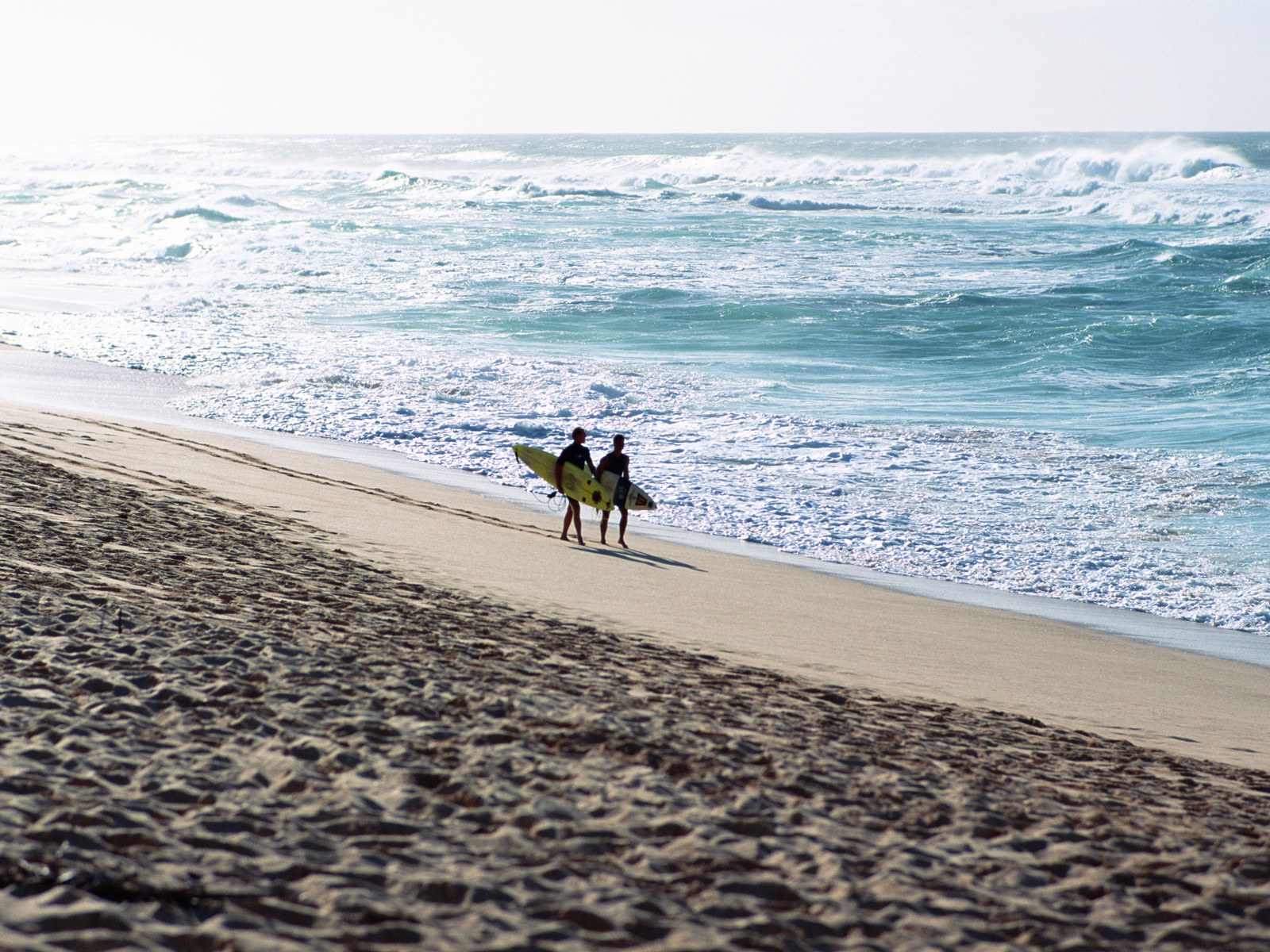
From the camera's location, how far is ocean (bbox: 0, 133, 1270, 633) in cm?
1259

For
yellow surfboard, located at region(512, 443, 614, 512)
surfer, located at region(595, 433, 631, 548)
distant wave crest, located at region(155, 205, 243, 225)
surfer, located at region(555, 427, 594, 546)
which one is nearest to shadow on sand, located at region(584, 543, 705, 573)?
surfer, located at region(555, 427, 594, 546)

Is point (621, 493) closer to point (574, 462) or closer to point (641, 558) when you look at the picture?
point (574, 462)

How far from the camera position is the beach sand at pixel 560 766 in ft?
12.2

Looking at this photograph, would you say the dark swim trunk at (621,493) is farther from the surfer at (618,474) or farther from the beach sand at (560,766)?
the beach sand at (560,766)

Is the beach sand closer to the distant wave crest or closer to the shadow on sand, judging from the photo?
the shadow on sand

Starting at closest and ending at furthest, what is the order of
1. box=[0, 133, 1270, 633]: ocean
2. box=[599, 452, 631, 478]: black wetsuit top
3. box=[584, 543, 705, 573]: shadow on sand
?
1. box=[584, 543, 705, 573]: shadow on sand
2. box=[599, 452, 631, 478]: black wetsuit top
3. box=[0, 133, 1270, 633]: ocean

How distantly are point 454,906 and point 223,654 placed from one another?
274 cm

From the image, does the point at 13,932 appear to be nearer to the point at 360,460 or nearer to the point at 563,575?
the point at 563,575

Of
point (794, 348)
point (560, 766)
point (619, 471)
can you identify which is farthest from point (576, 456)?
point (794, 348)

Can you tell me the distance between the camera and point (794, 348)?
942 inches

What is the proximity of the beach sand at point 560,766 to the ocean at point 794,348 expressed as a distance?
3712 mm

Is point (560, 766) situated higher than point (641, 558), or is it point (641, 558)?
point (641, 558)

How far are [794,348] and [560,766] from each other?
64.9 ft

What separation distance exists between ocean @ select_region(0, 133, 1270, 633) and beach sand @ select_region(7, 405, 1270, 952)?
146 inches
